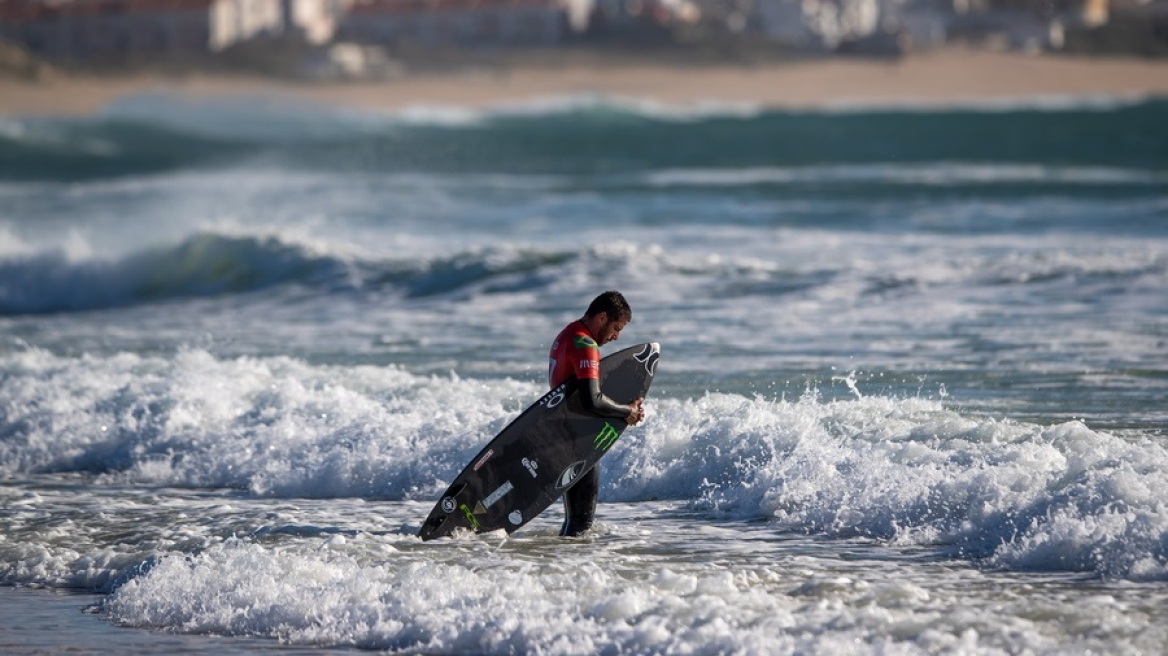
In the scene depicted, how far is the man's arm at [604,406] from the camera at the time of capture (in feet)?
26.0

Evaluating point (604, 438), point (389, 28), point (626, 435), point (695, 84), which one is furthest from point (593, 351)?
point (389, 28)

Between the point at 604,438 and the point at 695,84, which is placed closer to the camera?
the point at 604,438

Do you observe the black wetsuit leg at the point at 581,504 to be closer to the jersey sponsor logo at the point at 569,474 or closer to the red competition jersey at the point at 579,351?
the jersey sponsor logo at the point at 569,474

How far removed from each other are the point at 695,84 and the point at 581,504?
9593 cm

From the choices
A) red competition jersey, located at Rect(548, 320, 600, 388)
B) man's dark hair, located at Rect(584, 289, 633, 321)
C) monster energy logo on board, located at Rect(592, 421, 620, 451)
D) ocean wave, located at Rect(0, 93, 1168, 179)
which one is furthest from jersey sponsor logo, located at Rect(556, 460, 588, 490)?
ocean wave, located at Rect(0, 93, 1168, 179)

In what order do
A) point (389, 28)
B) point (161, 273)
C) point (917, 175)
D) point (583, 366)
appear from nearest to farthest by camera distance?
point (583, 366) → point (161, 273) → point (917, 175) → point (389, 28)

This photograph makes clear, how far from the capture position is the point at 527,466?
8.24 metres

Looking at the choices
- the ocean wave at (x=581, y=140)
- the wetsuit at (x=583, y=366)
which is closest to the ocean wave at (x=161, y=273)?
the wetsuit at (x=583, y=366)

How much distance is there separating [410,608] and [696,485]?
108 inches

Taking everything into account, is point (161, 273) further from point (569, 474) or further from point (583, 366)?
point (583, 366)

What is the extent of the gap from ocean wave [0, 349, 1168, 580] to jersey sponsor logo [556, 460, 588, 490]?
1.16 m

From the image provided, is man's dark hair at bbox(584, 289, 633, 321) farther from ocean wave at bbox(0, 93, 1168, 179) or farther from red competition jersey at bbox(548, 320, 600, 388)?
ocean wave at bbox(0, 93, 1168, 179)

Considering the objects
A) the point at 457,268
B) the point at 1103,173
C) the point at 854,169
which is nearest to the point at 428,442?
the point at 457,268

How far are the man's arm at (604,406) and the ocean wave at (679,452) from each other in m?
1.23
